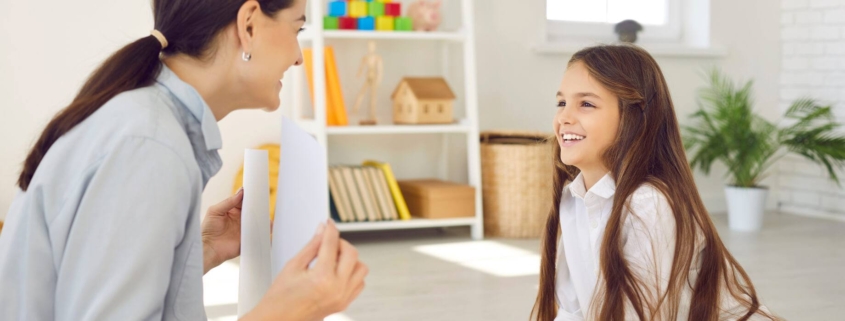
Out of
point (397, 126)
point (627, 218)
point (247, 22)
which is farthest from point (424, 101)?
point (247, 22)

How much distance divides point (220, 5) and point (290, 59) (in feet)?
0.40

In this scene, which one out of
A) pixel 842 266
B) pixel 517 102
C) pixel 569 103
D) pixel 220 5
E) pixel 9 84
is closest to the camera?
pixel 220 5

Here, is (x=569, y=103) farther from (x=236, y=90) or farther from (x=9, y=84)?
(x=9, y=84)

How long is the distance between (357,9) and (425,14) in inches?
11.6

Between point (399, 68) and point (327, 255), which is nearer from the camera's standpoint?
point (327, 255)

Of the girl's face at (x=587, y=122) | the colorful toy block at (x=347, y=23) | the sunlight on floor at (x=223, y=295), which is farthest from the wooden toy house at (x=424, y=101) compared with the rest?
the girl's face at (x=587, y=122)

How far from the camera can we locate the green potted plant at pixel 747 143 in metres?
4.14

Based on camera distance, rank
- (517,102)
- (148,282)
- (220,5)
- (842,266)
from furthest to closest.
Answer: (517,102), (842,266), (220,5), (148,282)

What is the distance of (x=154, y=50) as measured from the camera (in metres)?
0.88

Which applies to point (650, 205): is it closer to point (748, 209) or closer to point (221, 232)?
point (221, 232)

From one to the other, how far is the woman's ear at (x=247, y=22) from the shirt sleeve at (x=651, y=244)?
914 mm

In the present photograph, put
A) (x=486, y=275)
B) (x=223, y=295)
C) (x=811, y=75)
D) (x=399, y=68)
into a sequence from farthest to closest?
(x=811, y=75) → (x=399, y=68) → (x=486, y=275) → (x=223, y=295)

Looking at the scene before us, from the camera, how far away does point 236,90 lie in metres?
0.96

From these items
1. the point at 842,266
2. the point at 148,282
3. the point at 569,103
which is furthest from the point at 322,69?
the point at 148,282
